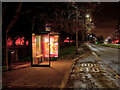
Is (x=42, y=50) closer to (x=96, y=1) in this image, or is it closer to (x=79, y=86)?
(x=96, y=1)

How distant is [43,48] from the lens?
13750 millimetres

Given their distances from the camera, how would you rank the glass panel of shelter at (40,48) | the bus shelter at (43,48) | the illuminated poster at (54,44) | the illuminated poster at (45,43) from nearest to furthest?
the bus shelter at (43,48), the glass panel of shelter at (40,48), the illuminated poster at (45,43), the illuminated poster at (54,44)

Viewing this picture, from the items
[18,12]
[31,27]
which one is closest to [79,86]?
[18,12]

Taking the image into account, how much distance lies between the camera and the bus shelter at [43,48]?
11.5 metres

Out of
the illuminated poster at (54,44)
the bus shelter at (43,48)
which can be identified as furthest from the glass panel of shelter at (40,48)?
the illuminated poster at (54,44)

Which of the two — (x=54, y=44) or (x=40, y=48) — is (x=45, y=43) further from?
(x=54, y=44)

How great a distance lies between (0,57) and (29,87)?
19.7ft

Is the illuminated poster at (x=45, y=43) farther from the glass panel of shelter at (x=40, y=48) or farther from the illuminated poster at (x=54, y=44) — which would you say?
the illuminated poster at (x=54, y=44)

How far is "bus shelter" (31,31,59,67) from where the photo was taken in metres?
11.5

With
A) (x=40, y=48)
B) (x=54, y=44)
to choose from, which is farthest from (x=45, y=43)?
(x=54, y=44)

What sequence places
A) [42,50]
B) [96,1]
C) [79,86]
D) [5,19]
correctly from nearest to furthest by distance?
1. [79,86]
2. [96,1]
3. [5,19]
4. [42,50]

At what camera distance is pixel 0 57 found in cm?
1124

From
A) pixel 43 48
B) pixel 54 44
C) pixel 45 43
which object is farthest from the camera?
pixel 54 44

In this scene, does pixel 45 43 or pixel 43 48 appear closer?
pixel 45 43
